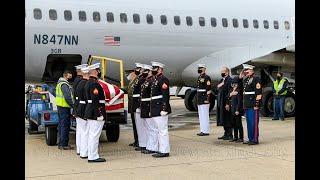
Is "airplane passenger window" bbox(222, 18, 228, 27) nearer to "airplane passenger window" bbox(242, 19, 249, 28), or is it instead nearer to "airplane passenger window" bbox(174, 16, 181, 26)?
"airplane passenger window" bbox(242, 19, 249, 28)

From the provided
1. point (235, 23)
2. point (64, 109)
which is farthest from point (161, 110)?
point (235, 23)

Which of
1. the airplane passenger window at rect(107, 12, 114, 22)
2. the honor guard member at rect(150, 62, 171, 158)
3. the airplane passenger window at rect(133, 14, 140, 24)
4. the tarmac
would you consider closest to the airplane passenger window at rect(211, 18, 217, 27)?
the airplane passenger window at rect(133, 14, 140, 24)

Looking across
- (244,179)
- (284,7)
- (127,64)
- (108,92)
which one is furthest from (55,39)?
(284,7)

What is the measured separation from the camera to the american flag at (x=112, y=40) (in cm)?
1196

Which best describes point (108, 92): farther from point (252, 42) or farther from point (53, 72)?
point (252, 42)

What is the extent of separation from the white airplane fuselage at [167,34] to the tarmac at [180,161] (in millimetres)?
2655

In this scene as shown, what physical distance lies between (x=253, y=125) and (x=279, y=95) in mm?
5069

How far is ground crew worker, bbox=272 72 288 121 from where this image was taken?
13375 mm

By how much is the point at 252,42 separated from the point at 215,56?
1.51m

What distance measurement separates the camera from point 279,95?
13547mm
